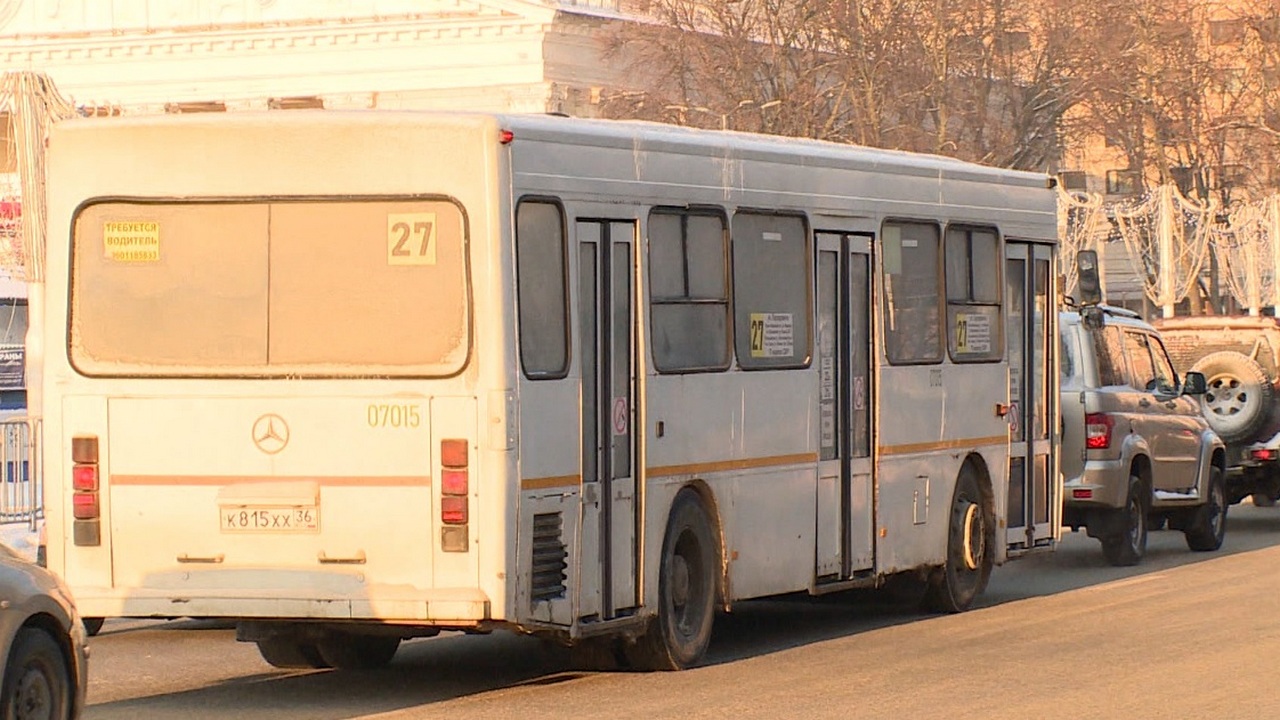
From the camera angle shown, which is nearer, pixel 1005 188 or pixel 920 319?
pixel 920 319

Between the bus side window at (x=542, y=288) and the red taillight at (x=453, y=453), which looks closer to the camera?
the red taillight at (x=453, y=453)

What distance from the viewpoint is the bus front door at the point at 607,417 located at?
40.5 ft

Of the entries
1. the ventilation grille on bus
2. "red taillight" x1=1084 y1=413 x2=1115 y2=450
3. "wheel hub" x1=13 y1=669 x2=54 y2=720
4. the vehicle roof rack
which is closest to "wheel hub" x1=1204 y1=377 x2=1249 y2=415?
the vehicle roof rack

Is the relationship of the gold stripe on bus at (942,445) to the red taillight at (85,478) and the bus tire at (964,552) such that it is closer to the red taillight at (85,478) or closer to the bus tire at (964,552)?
the bus tire at (964,552)

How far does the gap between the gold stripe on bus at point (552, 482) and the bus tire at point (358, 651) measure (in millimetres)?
1558

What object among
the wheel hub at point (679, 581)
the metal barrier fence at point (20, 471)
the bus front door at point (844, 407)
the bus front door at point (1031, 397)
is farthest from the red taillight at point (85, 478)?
the bus front door at point (1031, 397)

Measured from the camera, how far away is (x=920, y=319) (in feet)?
52.2

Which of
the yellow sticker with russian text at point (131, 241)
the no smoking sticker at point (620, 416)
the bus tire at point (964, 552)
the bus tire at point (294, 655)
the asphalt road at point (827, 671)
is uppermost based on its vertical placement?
the yellow sticker with russian text at point (131, 241)

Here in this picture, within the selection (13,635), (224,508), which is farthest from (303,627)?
(13,635)

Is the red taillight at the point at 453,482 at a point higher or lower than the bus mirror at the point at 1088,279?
lower

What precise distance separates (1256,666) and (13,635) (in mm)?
6210

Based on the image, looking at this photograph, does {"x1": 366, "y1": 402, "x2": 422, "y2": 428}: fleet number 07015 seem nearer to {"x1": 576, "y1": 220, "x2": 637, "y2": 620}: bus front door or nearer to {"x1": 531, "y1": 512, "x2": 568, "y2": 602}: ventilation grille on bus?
{"x1": 531, "y1": 512, "x2": 568, "y2": 602}: ventilation grille on bus

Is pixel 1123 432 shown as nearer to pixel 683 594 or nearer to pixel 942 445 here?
pixel 942 445

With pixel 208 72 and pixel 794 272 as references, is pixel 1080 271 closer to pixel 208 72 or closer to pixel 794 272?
pixel 794 272
